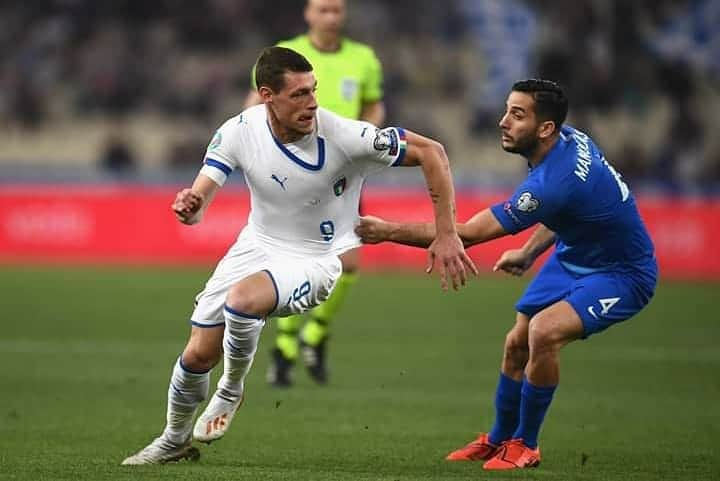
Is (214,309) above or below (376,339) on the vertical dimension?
above

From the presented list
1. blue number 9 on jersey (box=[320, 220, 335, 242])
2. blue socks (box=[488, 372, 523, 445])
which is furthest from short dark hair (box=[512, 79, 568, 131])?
blue socks (box=[488, 372, 523, 445])

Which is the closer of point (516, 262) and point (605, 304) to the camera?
point (605, 304)

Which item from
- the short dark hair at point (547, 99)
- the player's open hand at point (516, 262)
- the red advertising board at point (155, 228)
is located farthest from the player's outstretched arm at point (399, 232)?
the red advertising board at point (155, 228)

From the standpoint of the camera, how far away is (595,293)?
766 cm

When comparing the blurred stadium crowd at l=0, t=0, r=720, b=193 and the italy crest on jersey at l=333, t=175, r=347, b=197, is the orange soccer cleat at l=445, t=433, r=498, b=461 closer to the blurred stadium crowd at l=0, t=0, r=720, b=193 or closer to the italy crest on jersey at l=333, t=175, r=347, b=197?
the italy crest on jersey at l=333, t=175, r=347, b=197

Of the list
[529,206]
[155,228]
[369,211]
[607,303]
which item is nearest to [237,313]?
[529,206]

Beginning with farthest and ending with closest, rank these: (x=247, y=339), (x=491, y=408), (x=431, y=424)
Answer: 1. (x=491, y=408)
2. (x=431, y=424)
3. (x=247, y=339)

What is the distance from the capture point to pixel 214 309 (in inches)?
289

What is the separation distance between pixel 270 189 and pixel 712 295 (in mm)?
13172

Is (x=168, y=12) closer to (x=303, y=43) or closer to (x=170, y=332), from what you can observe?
(x=170, y=332)

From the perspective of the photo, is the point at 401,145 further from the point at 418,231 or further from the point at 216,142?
the point at 216,142

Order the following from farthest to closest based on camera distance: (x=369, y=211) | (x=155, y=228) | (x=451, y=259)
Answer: (x=155, y=228), (x=369, y=211), (x=451, y=259)

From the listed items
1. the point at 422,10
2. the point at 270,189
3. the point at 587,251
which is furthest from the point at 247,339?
the point at 422,10

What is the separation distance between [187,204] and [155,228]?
16.3 m
